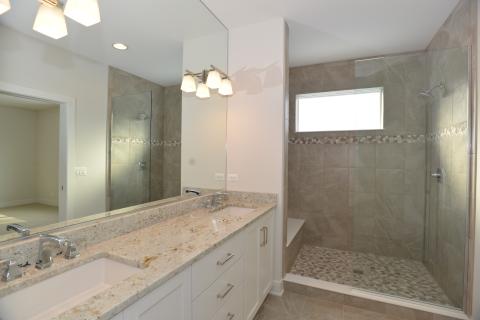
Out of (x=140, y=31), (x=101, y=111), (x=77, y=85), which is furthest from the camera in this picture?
(x=140, y=31)

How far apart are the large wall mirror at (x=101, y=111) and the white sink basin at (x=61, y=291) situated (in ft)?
0.90

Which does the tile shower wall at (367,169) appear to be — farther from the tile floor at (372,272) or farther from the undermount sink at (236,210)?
the undermount sink at (236,210)

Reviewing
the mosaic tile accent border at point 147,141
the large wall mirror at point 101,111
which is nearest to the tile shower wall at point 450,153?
the large wall mirror at point 101,111

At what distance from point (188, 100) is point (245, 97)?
22.5 inches

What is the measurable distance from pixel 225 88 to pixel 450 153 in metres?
2.07

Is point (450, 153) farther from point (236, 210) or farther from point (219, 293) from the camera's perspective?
point (219, 293)

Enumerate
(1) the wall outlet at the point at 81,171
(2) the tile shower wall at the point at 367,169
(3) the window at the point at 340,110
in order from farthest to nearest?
(3) the window at the point at 340,110, (2) the tile shower wall at the point at 367,169, (1) the wall outlet at the point at 81,171

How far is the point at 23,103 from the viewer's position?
99 cm

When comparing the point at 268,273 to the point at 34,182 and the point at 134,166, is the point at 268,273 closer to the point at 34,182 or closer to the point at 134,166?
the point at 134,166

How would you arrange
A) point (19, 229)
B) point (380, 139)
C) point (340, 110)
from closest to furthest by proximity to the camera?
point (19, 229) < point (380, 139) < point (340, 110)

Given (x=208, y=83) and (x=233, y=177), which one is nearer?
(x=208, y=83)

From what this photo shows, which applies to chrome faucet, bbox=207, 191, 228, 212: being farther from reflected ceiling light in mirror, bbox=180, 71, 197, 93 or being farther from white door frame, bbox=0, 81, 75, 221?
white door frame, bbox=0, 81, 75, 221

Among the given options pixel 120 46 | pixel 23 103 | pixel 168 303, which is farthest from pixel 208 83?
pixel 168 303

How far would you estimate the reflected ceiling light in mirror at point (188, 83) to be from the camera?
186cm
